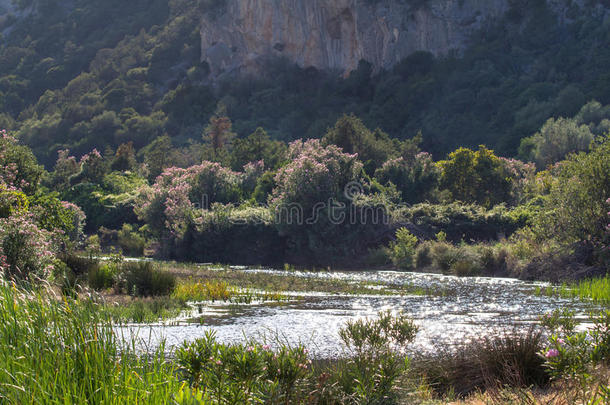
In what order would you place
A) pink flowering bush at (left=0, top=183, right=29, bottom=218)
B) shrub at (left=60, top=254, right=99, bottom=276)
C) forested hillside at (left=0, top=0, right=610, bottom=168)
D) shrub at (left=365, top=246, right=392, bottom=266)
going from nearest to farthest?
1. pink flowering bush at (left=0, top=183, right=29, bottom=218)
2. shrub at (left=60, top=254, right=99, bottom=276)
3. shrub at (left=365, top=246, right=392, bottom=266)
4. forested hillside at (left=0, top=0, right=610, bottom=168)

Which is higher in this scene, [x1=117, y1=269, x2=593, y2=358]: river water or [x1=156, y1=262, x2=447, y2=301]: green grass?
[x1=156, y1=262, x2=447, y2=301]: green grass

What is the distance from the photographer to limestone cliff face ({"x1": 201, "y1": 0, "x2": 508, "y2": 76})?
273 ft

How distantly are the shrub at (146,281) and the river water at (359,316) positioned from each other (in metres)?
1.71

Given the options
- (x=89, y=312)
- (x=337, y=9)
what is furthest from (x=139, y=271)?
(x=337, y=9)

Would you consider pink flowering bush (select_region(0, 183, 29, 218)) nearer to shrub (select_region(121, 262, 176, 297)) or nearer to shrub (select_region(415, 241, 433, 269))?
shrub (select_region(121, 262, 176, 297))

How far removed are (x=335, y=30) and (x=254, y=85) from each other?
589 inches

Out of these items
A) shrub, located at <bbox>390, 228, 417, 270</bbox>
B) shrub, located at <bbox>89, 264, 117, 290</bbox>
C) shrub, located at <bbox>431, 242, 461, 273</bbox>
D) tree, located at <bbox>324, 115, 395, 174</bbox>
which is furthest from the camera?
tree, located at <bbox>324, 115, 395, 174</bbox>

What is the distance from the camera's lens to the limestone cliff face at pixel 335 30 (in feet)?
273

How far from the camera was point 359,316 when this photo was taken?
16.3m

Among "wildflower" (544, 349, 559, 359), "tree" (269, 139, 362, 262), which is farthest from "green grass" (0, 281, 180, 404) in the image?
"tree" (269, 139, 362, 262)

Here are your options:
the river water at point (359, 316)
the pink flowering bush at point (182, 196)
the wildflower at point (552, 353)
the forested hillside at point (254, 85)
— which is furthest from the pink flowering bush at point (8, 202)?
the forested hillside at point (254, 85)

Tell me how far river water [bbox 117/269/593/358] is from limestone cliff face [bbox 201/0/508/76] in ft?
215

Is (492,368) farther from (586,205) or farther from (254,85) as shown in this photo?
(254,85)

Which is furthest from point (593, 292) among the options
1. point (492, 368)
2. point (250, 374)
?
point (250, 374)
